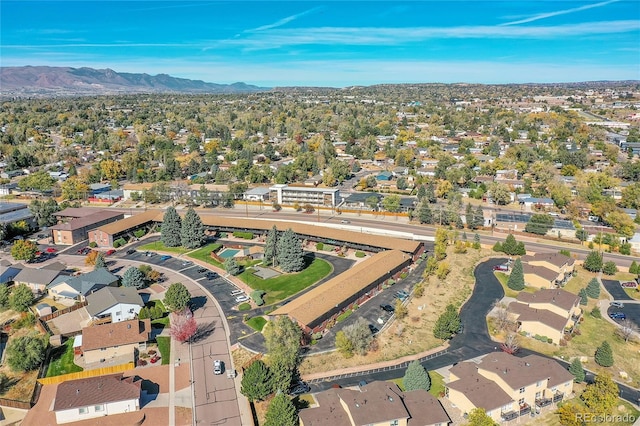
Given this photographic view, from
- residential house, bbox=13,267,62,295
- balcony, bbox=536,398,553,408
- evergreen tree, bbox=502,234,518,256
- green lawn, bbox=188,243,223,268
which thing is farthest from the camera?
evergreen tree, bbox=502,234,518,256

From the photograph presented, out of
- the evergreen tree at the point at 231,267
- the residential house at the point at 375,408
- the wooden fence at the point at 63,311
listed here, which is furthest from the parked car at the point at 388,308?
the wooden fence at the point at 63,311

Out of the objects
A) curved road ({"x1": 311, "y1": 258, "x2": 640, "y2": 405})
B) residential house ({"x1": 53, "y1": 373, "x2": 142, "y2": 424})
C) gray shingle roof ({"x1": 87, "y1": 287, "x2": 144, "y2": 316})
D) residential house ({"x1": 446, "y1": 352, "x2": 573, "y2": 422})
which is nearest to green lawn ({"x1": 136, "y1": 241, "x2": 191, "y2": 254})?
gray shingle roof ({"x1": 87, "y1": 287, "x2": 144, "y2": 316})

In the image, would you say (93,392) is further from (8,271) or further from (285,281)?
(8,271)

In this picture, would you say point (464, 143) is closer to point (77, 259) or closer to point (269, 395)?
point (77, 259)

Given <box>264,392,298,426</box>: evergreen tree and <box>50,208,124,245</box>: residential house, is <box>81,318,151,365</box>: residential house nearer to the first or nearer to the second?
<box>264,392,298,426</box>: evergreen tree

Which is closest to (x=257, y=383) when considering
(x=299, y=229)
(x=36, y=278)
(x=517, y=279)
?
(x=517, y=279)

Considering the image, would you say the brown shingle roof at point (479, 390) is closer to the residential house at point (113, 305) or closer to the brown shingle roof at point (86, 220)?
the residential house at point (113, 305)
